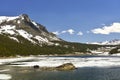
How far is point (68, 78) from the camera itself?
63.3 metres

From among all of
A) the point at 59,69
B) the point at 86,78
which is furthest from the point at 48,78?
the point at 59,69

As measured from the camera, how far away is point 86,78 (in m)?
62.3

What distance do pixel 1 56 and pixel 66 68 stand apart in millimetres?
121448

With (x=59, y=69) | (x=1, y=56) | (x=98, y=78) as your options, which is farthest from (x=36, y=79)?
(x=1, y=56)

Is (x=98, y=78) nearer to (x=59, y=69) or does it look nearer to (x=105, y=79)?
(x=105, y=79)

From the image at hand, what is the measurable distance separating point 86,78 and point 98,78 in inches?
100

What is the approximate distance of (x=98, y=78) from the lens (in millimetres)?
62781

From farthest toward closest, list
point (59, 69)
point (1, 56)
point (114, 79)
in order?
point (1, 56) < point (59, 69) < point (114, 79)

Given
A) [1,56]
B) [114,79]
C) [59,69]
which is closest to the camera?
[114,79]

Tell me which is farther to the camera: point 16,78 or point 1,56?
point 1,56

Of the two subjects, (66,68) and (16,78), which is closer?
(16,78)

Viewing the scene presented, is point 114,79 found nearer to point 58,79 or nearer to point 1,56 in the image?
point 58,79

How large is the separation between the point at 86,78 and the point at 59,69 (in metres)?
22.4

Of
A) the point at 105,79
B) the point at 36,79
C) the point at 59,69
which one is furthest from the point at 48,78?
the point at 59,69
